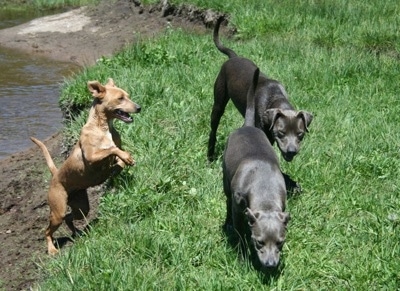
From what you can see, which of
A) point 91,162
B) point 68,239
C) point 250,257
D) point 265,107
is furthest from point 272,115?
point 68,239

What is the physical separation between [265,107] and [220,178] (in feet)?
2.55

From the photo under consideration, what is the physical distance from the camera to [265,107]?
645 centimetres

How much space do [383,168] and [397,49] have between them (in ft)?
15.3

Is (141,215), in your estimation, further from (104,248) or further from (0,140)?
(0,140)

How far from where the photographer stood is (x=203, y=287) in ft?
15.0

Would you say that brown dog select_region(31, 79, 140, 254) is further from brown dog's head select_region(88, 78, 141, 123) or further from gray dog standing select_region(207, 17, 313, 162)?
gray dog standing select_region(207, 17, 313, 162)

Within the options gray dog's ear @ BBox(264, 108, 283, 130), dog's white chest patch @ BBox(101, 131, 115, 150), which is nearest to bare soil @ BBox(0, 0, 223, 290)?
dog's white chest patch @ BBox(101, 131, 115, 150)

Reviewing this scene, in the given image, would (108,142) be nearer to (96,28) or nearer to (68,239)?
(68,239)

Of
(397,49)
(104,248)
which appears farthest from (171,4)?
(104,248)

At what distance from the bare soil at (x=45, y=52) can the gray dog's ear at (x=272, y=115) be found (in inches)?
71.9

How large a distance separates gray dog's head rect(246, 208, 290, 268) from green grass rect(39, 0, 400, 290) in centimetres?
23

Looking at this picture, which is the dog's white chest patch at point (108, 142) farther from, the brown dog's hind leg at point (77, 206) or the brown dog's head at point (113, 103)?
the brown dog's hind leg at point (77, 206)

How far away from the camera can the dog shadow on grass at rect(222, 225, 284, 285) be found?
15.3 ft

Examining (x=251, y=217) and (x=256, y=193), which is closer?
(x=251, y=217)
